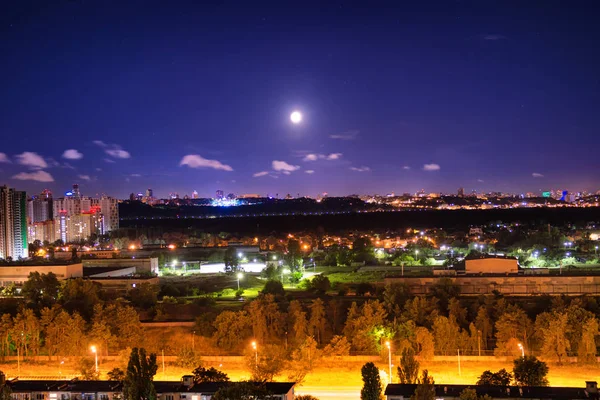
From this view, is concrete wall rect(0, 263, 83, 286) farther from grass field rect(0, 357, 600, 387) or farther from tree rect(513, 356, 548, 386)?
tree rect(513, 356, 548, 386)

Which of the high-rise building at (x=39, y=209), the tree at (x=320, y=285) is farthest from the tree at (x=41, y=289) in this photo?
the high-rise building at (x=39, y=209)

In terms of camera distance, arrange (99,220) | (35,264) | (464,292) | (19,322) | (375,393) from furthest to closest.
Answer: (99,220) → (35,264) → (464,292) → (19,322) → (375,393)

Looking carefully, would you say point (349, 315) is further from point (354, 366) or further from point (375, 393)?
point (375, 393)

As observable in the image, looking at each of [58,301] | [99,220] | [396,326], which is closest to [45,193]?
[99,220]

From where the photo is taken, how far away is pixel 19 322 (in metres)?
11.0

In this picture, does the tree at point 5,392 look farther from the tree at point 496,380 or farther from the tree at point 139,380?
the tree at point 496,380

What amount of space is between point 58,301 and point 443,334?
9.33 metres

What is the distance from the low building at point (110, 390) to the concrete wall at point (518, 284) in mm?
7790

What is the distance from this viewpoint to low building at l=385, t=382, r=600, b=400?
6348 millimetres

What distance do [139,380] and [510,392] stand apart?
422 centimetres

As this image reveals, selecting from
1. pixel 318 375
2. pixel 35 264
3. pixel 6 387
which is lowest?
pixel 318 375

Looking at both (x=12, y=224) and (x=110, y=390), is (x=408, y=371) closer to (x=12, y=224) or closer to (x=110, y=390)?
(x=110, y=390)

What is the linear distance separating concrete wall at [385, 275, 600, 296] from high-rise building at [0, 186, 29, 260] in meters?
20.4

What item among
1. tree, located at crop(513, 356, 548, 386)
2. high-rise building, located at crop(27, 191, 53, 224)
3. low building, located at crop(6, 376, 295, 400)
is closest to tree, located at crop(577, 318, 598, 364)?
tree, located at crop(513, 356, 548, 386)
